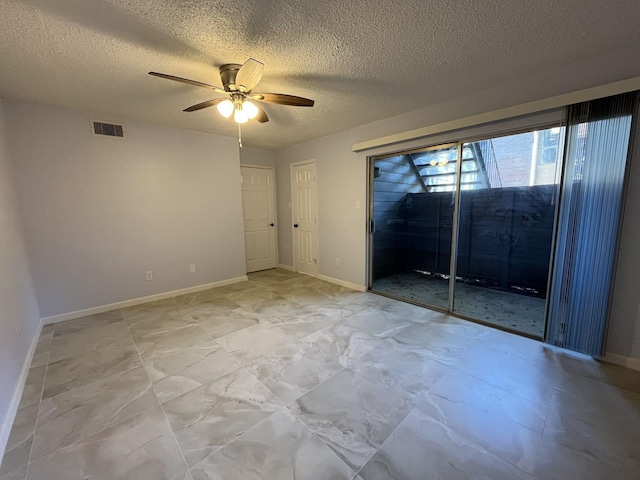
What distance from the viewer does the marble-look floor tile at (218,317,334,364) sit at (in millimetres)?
2336

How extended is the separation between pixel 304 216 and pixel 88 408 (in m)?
3.75

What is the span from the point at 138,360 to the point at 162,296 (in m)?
1.69

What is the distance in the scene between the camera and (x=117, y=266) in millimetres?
3361

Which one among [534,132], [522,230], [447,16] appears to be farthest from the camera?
[522,230]

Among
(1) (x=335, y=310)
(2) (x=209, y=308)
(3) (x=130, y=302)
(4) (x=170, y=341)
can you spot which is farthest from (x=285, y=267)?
(4) (x=170, y=341)

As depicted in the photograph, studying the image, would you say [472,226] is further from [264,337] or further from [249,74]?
[249,74]

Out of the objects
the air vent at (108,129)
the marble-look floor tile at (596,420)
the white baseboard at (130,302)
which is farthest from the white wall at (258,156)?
the marble-look floor tile at (596,420)

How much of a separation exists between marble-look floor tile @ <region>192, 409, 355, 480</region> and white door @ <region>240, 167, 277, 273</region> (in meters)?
3.94

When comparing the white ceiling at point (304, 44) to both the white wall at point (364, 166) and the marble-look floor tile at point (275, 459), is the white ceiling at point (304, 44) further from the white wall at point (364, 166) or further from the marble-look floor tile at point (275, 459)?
the marble-look floor tile at point (275, 459)

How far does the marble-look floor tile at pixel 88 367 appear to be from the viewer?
1.94 m

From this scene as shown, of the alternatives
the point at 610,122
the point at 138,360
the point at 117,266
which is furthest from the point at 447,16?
the point at 117,266

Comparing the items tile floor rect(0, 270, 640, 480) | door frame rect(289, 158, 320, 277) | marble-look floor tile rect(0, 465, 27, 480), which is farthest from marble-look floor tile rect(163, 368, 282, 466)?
door frame rect(289, 158, 320, 277)

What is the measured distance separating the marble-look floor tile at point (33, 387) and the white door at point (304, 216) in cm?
350

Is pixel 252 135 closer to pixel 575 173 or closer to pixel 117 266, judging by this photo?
pixel 117 266
